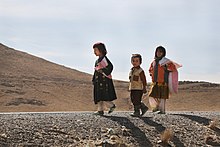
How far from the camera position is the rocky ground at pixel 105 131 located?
35.7 feet

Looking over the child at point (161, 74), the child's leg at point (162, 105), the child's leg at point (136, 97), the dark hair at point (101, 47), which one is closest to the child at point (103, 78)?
the dark hair at point (101, 47)

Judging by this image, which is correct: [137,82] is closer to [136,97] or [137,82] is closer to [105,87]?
[136,97]

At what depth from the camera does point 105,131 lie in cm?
1197

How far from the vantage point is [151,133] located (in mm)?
12625

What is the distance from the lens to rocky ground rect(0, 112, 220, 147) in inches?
429

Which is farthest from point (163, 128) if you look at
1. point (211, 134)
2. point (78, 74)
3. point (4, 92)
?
point (78, 74)

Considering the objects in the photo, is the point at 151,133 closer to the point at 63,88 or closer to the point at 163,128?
the point at 163,128

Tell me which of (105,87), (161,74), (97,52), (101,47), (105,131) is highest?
(101,47)

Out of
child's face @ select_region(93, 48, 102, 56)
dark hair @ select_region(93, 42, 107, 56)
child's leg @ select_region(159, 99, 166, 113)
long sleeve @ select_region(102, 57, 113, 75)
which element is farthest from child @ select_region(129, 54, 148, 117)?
child's leg @ select_region(159, 99, 166, 113)

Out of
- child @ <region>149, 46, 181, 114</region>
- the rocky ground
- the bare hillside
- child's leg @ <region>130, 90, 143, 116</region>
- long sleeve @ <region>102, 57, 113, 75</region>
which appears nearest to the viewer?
the rocky ground

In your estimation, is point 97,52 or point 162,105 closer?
point 97,52

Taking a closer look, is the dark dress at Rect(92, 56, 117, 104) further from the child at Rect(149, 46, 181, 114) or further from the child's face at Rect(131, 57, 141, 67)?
the child at Rect(149, 46, 181, 114)

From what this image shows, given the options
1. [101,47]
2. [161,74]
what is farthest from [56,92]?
[101,47]

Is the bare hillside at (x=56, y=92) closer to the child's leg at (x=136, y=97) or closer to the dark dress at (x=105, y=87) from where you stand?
the child's leg at (x=136, y=97)
